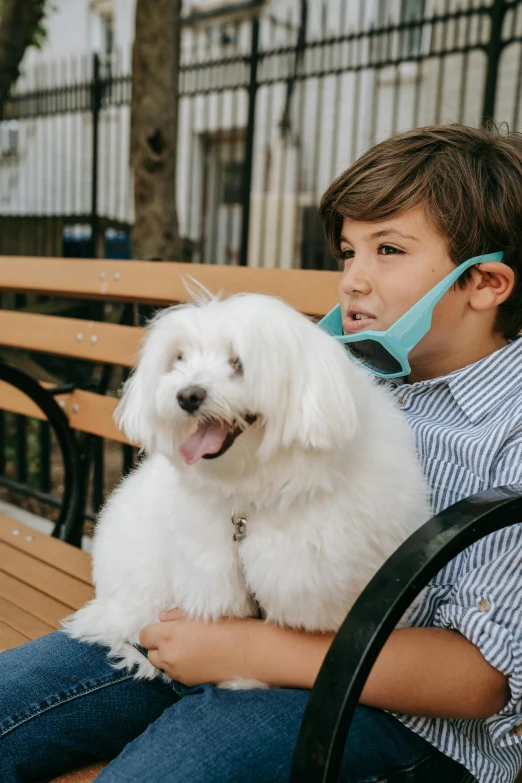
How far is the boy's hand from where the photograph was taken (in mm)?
1258

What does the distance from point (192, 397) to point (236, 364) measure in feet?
0.37

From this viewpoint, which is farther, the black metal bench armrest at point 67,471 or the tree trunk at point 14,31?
the tree trunk at point 14,31

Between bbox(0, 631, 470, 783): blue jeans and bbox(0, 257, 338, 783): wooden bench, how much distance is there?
0.29ft

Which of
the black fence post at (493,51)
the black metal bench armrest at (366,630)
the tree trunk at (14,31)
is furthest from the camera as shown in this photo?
the tree trunk at (14,31)

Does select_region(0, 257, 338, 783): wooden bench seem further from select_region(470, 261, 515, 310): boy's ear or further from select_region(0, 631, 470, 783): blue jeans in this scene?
select_region(470, 261, 515, 310): boy's ear

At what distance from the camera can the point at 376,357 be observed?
143 centimetres

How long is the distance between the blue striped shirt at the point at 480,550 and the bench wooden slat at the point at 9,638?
93 cm

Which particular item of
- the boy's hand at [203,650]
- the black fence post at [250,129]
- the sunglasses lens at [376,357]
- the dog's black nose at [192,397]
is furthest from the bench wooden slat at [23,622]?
the black fence post at [250,129]

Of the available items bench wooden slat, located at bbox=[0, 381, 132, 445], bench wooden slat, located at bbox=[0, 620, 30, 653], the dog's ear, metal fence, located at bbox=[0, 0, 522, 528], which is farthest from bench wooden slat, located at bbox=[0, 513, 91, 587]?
metal fence, located at bbox=[0, 0, 522, 528]

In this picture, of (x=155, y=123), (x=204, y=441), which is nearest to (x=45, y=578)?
(x=204, y=441)

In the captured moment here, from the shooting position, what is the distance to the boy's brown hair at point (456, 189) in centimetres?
141

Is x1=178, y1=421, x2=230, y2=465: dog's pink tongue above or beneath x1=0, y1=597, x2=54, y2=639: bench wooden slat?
above

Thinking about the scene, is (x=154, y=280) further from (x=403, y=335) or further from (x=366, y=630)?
(x=366, y=630)

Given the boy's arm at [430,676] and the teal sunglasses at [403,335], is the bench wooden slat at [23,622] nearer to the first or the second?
the boy's arm at [430,676]
